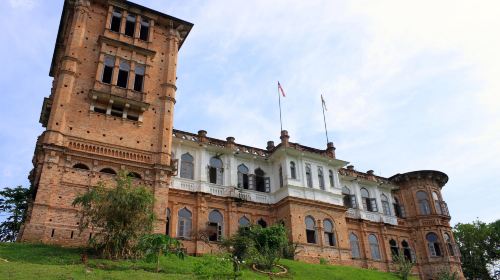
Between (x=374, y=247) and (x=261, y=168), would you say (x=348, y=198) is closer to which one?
(x=374, y=247)

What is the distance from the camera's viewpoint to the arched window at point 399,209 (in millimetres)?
40906

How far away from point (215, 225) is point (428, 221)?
67.6 ft

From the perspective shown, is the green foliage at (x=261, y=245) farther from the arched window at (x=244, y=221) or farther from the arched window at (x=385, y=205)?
the arched window at (x=385, y=205)

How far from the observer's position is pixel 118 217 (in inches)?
810

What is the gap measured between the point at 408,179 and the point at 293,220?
52.0ft

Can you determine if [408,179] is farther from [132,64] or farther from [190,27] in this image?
[132,64]

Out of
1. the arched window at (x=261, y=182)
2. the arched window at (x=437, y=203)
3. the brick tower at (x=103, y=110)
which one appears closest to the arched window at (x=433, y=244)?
the arched window at (x=437, y=203)

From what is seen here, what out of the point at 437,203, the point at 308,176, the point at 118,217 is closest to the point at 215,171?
the point at 308,176

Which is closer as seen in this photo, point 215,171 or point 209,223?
point 209,223

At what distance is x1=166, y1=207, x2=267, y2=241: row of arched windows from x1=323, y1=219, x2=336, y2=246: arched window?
19.6 ft

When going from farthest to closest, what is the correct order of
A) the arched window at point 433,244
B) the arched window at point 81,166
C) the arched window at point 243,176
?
the arched window at point 433,244 < the arched window at point 243,176 < the arched window at point 81,166

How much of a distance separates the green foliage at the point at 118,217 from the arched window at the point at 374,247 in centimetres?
2253

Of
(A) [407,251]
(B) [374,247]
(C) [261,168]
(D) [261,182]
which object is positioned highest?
(C) [261,168]

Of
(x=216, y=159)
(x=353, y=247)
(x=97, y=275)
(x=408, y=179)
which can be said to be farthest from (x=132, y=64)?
(x=408, y=179)
